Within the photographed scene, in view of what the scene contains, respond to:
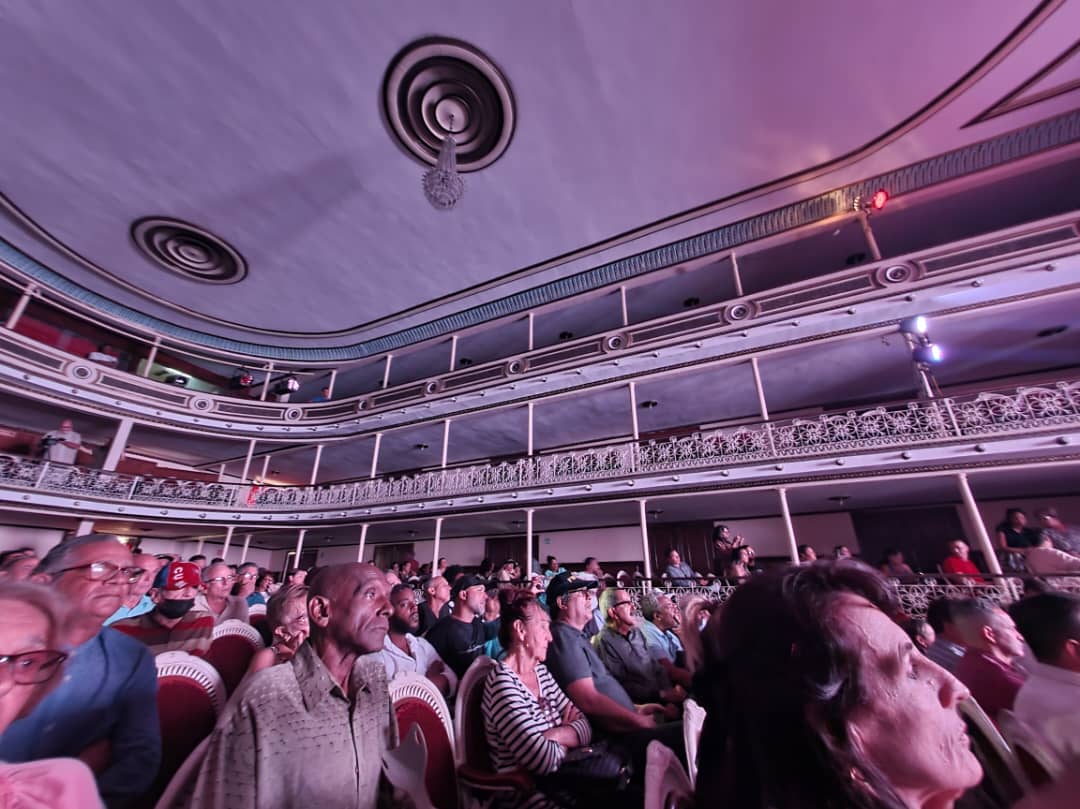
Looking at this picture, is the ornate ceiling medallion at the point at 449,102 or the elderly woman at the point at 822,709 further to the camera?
the ornate ceiling medallion at the point at 449,102

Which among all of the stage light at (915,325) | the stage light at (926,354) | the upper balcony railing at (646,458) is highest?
the stage light at (915,325)

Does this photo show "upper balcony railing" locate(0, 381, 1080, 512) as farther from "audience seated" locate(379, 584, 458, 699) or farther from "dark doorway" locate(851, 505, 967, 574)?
"audience seated" locate(379, 584, 458, 699)

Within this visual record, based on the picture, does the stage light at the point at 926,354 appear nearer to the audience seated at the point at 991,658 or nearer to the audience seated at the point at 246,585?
the audience seated at the point at 991,658

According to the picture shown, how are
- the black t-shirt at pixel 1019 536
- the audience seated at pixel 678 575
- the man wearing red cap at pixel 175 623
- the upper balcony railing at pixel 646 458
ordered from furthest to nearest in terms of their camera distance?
the audience seated at pixel 678 575 → the upper balcony railing at pixel 646 458 → the black t-shirt at pixel 1019 536 → the man wearing red cap at pixel 175 623

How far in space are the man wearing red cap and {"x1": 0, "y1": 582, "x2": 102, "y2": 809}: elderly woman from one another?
6.72 ft

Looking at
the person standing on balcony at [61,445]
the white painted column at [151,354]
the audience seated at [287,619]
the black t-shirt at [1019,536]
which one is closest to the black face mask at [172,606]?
the audience seated at [287,619]

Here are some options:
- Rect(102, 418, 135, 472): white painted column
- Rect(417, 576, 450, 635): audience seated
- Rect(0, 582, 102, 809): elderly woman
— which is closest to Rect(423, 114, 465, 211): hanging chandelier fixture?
Rect(417, 576, 450, 635): audience seated

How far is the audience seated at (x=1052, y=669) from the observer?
1.06 metres

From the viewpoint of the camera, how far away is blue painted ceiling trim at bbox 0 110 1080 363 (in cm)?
733

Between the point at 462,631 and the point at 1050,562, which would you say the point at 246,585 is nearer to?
the point at 462,631

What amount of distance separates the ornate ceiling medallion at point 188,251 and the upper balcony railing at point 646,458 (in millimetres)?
5451

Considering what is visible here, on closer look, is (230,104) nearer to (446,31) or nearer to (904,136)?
(446,31)

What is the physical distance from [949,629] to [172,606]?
489 centimetres

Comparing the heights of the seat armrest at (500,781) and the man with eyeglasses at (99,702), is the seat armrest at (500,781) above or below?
below
